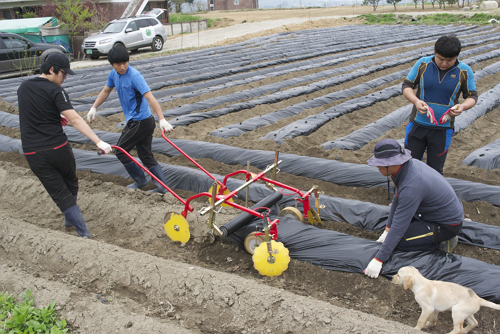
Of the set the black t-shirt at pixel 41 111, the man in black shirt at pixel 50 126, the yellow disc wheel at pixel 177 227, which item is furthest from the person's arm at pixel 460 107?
the black t-shirt at pixel 41 111

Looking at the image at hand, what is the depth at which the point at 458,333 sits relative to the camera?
90.1 inches

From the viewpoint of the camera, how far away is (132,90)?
13.3 ft

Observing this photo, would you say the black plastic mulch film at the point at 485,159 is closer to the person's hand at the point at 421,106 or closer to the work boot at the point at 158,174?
the person's hand at the point at 421,106

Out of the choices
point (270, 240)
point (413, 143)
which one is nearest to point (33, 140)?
point (270, 240)

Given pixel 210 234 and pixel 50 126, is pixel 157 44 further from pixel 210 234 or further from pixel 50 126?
pixel 210 234

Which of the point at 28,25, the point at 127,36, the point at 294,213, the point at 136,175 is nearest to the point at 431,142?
the point at 294,213

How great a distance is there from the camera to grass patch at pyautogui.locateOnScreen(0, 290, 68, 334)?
2.53 meters

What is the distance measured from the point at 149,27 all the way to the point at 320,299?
18.0 m

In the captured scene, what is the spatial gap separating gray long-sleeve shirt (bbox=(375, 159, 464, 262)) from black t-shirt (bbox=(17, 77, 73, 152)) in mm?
2702

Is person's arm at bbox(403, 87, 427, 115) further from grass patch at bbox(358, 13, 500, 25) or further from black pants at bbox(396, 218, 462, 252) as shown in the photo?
grass patch at bbox(358, 13, 500, 25)

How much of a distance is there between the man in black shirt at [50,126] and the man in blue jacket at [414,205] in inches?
90.0

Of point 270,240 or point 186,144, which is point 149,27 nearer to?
point 186,144

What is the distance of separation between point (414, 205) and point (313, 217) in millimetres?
1147

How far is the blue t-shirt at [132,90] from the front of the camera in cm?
400
